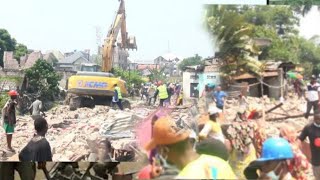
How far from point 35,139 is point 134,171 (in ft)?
2.90

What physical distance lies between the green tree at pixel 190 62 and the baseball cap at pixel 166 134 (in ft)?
2.14

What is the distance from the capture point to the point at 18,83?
471cm

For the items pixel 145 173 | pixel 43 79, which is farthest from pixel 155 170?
pixel 43 79

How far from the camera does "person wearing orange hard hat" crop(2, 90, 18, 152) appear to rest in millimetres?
4633

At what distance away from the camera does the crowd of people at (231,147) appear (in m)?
3.35

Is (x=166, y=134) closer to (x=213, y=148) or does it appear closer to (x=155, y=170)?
(x=155, y=170)

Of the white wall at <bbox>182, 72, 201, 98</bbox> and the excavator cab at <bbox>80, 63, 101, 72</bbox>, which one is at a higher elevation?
the excavator cab at <bbox>80, 63, 101, 72</bbox>

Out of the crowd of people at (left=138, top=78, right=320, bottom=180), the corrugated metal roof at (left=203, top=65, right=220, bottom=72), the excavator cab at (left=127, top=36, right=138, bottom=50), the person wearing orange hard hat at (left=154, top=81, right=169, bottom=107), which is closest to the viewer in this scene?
the crowd of people at (left=138, top=78, right=320, bottom=180)

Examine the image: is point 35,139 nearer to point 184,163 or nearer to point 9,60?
point 9,60

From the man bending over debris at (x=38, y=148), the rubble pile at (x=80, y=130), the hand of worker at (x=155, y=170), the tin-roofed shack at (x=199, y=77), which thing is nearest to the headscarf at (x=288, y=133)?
the tin-roofed shack at (x=199, y=77)

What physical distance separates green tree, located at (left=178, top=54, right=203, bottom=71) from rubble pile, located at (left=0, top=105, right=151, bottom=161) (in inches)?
18.0

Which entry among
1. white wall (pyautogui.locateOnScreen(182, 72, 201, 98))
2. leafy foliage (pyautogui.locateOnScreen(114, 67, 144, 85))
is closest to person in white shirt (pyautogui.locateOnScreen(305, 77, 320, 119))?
white wall (pyautogui.locateOnScreen(182, 72, 201, 98))

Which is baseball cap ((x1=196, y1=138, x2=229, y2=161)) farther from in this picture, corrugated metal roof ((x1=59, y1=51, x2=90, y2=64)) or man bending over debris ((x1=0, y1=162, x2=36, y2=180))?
man bending over debris ((x1=0, y1=162, x2=36, y2=180))

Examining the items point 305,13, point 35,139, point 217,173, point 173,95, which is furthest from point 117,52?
point 217,173
